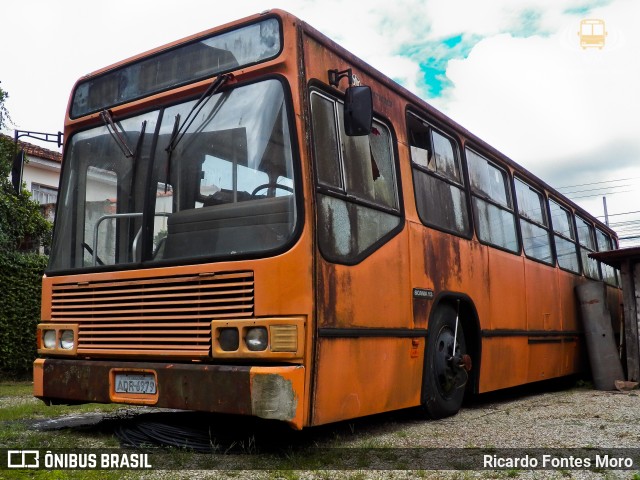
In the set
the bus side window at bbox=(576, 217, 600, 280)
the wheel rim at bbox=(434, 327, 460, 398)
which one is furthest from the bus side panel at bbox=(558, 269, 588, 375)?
the wheel rim at bbox=(434, 327, 460, 398)

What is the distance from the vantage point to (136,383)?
4852 mm

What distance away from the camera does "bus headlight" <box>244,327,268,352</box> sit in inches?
172

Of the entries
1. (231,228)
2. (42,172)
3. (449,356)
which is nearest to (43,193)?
(42,172)

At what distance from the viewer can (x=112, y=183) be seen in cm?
551

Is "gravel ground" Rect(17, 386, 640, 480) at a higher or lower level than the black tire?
lower

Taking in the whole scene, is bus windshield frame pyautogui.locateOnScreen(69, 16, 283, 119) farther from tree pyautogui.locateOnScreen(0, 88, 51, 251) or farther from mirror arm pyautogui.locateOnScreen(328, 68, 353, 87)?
→ tree pyautogui.locateOnScreen(0, 88, 51, 251)

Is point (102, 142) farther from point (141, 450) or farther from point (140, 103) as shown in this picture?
point (141, 450)

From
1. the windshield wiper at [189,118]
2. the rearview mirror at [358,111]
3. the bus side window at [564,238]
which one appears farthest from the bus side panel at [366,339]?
the bus side window at [564,238]

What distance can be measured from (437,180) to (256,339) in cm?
299

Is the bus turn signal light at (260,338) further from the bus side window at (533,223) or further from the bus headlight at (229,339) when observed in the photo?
the bus side window at (533,223)

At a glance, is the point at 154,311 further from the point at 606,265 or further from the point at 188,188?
the point at 606,265

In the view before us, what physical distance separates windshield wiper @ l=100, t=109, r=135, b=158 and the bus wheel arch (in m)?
2.80

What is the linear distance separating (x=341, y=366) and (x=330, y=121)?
1.71 m

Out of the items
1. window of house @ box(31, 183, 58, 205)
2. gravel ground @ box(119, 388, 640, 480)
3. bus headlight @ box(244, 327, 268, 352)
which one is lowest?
gravel ground @ box(119, 388, 640, 480)
